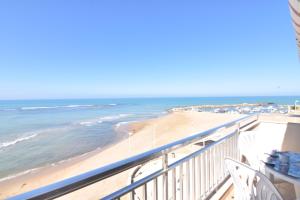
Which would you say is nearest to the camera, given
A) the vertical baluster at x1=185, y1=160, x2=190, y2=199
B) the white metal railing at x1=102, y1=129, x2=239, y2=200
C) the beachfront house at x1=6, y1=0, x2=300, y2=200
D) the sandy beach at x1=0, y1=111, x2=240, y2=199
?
the beachfront house at x1=6, y1=0, x2=300, y2=200

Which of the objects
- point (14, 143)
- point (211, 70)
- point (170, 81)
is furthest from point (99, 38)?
point (170, 81)

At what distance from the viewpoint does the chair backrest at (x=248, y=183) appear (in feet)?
4.46

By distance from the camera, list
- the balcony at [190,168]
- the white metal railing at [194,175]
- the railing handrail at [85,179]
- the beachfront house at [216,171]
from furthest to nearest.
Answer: the white metal railing at [194,175], the beachfront house at [216,171], the balcony at [190,168], the railing handrail at [85,179]

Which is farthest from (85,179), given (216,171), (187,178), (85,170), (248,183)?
(85,170)

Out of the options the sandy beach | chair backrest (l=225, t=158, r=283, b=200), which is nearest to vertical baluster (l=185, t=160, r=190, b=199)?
chair backrest (l=225, t=158, r=283, b=200)

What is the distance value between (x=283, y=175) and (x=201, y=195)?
807 millimetres

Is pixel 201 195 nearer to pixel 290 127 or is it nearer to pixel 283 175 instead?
pixel 283 175

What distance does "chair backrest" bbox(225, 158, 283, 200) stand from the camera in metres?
1.36

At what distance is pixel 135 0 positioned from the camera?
374 inches

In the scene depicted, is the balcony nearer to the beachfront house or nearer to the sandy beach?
the beachfront house

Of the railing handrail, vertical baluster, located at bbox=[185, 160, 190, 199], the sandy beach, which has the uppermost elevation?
the railing handrail

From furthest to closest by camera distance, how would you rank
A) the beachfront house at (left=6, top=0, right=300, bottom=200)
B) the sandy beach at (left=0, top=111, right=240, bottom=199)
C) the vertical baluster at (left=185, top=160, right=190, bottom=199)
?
the sandy beach at (left=0, top=111, right=240, bottom=199), the vertical baluster at (left=185, top=160, right=190, bottom=199), the beachfront house at (left=6, top=0, right=300, bottom=200)

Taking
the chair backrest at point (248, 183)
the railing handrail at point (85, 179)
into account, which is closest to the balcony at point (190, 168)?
the railing handrail at point (85, 179)

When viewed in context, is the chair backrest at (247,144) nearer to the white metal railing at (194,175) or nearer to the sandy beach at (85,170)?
the white metal railing at (194,175)
